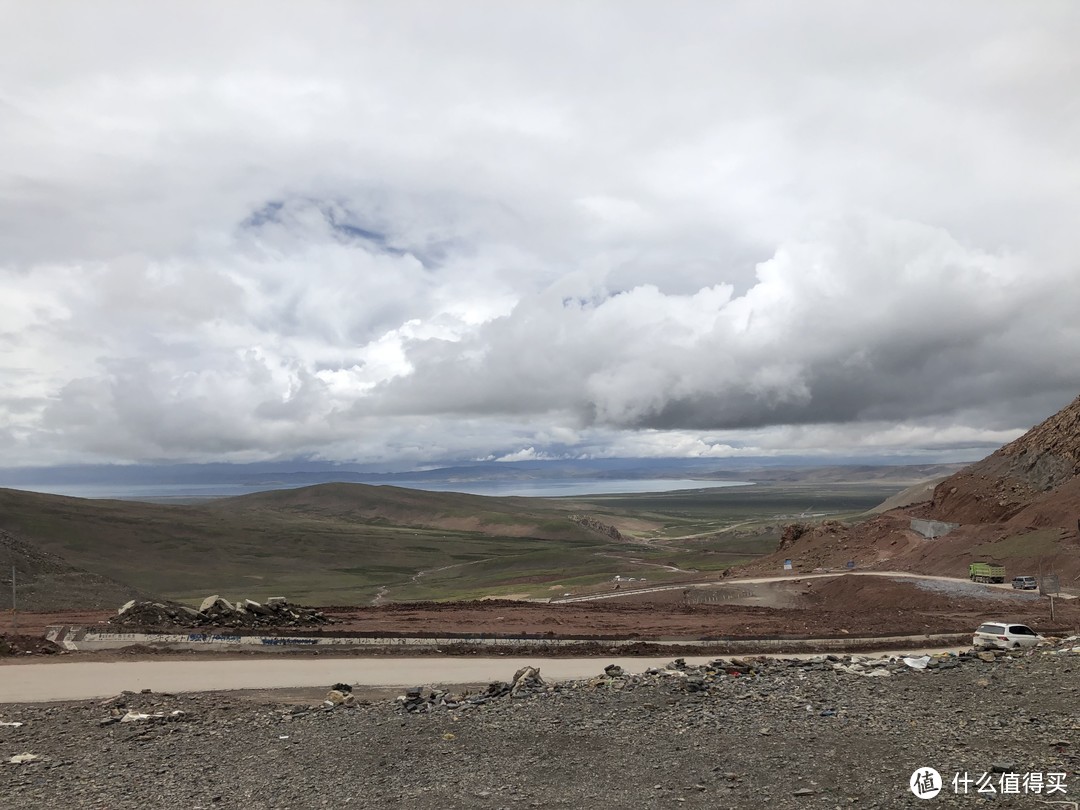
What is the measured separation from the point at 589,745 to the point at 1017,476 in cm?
7820

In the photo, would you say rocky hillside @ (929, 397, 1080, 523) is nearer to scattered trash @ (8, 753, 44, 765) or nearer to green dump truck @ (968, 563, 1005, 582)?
green dump truck @ (968, 563, 1005, 582)

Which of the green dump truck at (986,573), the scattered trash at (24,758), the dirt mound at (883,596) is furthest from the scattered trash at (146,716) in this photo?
the green dump truck at (986,573)

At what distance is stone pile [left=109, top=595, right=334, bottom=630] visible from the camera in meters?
37.6

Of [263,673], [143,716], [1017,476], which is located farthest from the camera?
[1017,476]

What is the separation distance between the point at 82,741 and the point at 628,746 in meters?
12.8

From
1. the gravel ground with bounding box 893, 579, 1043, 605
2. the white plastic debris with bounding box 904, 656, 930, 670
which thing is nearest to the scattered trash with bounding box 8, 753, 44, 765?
the white plastic debris with bounding box 904, 656, 930, 670

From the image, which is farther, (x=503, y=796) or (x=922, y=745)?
(x=922, y=745)

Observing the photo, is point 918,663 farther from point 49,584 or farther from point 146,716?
point 49,584

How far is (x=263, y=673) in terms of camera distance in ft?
93.0

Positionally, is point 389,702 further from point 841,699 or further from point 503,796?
point 841,699

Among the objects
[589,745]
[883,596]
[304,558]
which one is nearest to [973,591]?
[883,596]

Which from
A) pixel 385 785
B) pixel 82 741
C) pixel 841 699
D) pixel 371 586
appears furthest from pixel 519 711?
pixel 371 586

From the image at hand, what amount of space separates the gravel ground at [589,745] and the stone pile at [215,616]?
56.0 ft

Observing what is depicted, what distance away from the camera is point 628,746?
15172 millimetres
